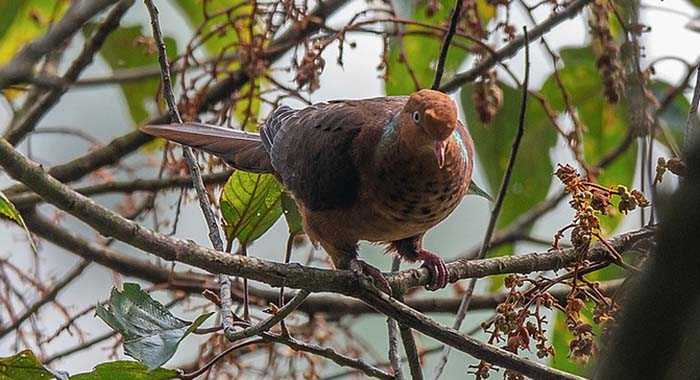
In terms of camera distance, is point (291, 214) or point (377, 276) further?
point (291, 214)

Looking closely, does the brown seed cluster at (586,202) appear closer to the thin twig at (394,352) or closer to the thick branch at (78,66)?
the thin twig at (394,352)

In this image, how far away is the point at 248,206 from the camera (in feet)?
5.61

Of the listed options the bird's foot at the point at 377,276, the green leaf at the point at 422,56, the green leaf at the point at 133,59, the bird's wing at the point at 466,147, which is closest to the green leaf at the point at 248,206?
the bird's foot at the point at 377,276

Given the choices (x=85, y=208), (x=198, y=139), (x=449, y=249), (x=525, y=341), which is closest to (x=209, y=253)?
(x=85, y=208)

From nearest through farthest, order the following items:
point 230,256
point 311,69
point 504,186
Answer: point 230,256 → point 504,186 → point 311,69

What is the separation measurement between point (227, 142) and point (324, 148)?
8.9 inches

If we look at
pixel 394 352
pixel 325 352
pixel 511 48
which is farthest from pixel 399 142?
pixel 325 352

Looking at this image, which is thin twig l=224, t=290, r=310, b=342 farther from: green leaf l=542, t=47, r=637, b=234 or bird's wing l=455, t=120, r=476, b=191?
green leaf l=542, t=47, r=637, b=234

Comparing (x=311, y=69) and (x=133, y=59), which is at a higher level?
(x=133, y=59)

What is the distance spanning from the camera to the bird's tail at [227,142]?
2.10 m

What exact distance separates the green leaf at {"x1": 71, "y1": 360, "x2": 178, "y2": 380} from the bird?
0.52 metres

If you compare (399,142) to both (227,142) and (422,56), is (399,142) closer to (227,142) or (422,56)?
(227,142)

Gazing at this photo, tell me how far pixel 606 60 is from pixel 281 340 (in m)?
0.93

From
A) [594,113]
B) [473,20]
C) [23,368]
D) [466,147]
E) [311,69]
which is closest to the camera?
[23,368]
